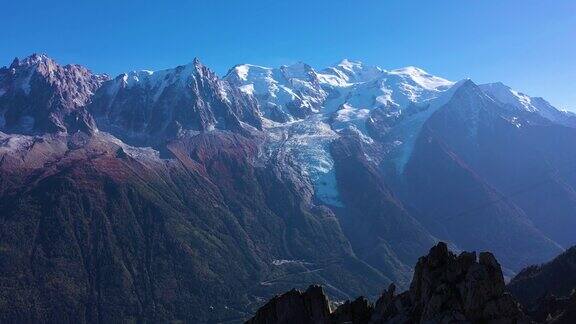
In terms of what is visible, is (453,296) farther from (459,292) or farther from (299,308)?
(299,308)

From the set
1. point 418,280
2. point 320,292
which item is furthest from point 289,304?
point 418,280

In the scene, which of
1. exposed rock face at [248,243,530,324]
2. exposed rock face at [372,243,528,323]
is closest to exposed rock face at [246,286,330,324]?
exposed rock face at [248,243,530,324]

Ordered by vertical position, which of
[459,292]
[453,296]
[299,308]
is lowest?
[299,308]

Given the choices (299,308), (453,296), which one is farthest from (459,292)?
(299,308)

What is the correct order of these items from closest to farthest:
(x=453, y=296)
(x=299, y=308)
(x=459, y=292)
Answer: (x=459, y=292), (x=453, y=296), (x=299, y=308)

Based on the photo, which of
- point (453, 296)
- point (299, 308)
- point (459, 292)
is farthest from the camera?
point (299, 308)

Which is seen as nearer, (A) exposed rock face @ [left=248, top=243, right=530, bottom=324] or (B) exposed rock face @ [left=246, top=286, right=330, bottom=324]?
(A) exposed rock face @ [left=248, top=243, right=530, bottom=324]

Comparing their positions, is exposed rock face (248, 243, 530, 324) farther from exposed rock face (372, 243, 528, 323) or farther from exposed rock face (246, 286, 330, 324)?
exposed rock face (246, 286, 330, 324)

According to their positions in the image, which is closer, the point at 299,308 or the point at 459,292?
the point at 459,292

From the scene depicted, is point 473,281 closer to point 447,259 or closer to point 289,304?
point 447,259
